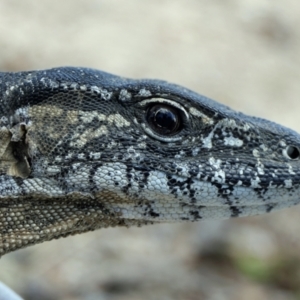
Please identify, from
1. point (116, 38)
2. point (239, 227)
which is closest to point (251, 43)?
point (116, 38)

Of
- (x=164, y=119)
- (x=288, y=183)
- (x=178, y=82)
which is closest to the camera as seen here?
(x=288, y=183)

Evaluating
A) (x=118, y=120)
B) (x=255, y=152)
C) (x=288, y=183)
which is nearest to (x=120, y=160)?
(x=118, y=120)

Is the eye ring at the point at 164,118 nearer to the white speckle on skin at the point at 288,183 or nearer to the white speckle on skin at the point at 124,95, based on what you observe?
the white speckle on skin at the point at 124,95

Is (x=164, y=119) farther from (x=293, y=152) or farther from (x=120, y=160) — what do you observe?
(x=293, y=152)

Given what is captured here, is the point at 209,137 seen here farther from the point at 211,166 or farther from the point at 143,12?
the point at 143,12

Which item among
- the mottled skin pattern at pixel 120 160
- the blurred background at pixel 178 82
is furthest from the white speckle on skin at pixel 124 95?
the blurred background at pixel 178 82

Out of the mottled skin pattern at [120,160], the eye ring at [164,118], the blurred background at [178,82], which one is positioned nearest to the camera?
the mottled skin pattern at [120,160]

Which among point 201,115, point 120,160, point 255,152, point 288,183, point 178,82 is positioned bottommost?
point 120,160
